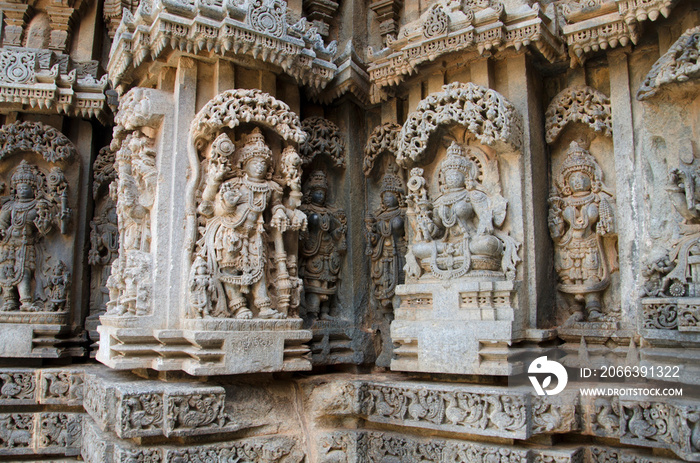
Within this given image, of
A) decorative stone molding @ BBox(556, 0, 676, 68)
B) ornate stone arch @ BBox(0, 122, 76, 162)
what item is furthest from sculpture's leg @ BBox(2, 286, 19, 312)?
decorative stone molding @ BBox(556, 0, 676, 68)

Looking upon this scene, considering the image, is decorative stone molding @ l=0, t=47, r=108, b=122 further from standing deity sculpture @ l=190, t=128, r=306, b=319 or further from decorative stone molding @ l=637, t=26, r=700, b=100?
decorative stone molding @ l=637, t=26, r=700, b=100

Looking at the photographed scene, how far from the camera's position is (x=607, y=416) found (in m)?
5.28

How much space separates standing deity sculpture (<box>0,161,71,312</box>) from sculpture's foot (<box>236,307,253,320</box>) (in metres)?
3.51

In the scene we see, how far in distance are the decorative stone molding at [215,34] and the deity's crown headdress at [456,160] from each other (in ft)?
6.82

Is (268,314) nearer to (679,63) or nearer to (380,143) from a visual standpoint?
(380,143)

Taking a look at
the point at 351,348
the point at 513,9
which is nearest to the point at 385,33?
the point at 513,9

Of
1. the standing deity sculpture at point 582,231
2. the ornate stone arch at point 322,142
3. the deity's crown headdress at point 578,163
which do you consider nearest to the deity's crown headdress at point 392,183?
the ornate stone arch at point 322,142

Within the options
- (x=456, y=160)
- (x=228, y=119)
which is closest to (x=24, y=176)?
(x=228, y=119)

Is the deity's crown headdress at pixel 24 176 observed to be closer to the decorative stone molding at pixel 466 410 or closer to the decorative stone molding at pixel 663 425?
the decorative stone molding at pixel 466 410

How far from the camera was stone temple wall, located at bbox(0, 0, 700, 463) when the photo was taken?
18.1 ft

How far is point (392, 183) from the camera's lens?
7.73 metres

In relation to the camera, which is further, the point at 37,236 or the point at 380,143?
the point at 37,236

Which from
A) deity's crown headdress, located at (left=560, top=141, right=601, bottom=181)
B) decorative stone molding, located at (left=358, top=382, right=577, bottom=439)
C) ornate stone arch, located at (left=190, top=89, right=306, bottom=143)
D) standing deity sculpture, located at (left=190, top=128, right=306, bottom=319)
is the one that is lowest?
decorative stone molding, located at (left=358, top=382, right=577, bottom=439)

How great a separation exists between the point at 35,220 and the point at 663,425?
26.2ft
